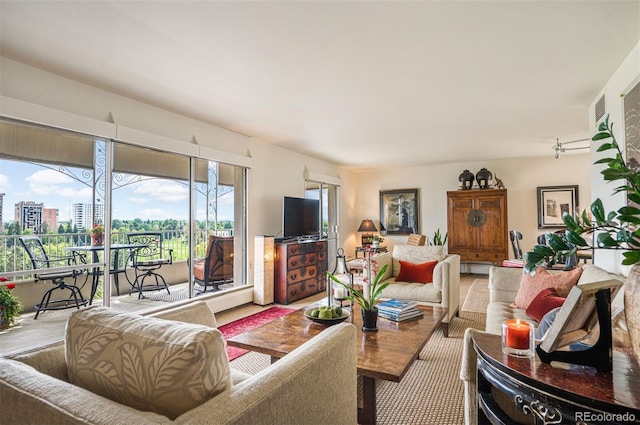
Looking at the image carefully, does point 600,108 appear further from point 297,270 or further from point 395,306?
point 297,270

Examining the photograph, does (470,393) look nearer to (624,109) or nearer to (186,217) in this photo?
(624,109)

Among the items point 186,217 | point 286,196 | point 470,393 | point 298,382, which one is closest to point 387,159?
point 286,196

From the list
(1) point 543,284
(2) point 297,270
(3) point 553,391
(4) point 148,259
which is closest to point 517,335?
(3) point 553,391

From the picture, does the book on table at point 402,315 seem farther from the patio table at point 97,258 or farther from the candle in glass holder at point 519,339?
the patio table at point 97,258

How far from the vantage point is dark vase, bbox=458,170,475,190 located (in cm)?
654

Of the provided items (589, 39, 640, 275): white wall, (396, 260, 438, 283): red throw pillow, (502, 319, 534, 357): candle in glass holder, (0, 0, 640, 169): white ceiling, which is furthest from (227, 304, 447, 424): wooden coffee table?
(0, 0, 640, 169): white ceiling

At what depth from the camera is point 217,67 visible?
2.55 metres

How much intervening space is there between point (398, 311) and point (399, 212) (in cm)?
529

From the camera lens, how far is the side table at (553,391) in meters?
0.92

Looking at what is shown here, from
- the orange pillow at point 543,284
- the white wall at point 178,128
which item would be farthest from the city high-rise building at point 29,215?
the orange pillow at point 543,284

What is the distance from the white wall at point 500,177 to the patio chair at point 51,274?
17.5 feet

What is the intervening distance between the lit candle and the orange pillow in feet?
4.75

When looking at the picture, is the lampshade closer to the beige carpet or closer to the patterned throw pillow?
the beige carpet

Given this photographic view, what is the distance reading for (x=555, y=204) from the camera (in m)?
6.16
